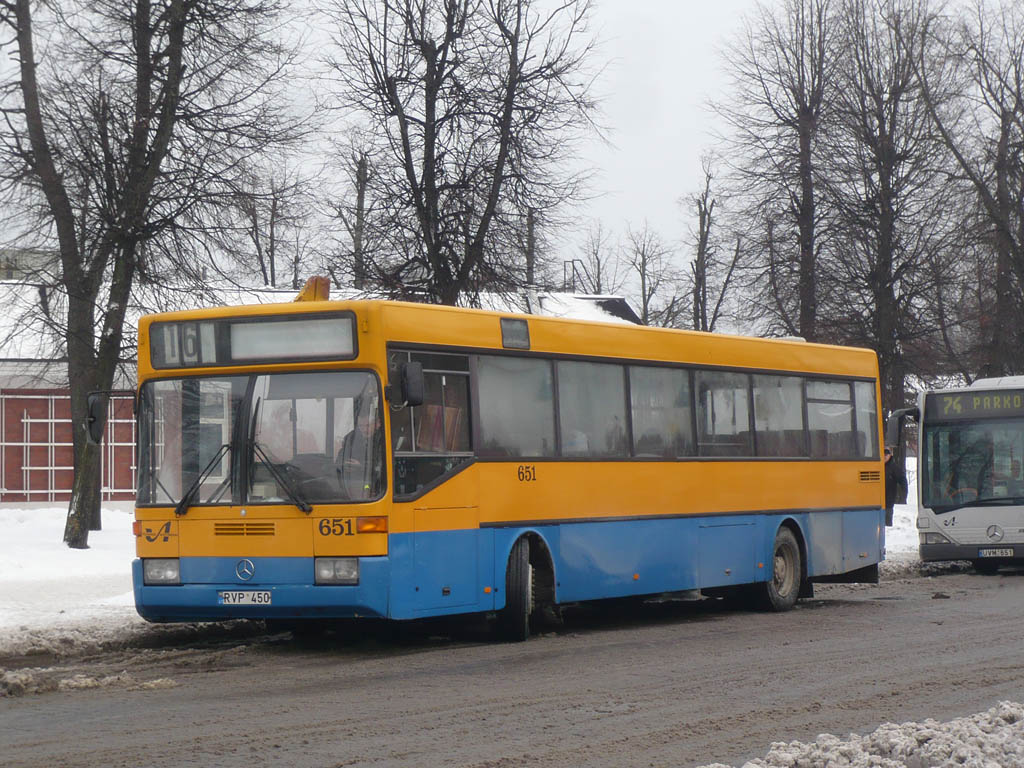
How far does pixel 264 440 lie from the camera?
11.8 m

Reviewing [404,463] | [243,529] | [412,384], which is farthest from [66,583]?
[412,384]

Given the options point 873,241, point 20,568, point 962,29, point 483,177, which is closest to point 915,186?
point 873,241

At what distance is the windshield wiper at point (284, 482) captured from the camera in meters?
11.6

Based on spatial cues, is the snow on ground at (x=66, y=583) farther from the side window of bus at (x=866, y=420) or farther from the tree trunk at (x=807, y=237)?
the tree trunk at (x=807, y=237)

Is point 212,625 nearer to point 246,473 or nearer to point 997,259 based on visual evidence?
point 246,473

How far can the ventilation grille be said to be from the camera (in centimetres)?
1170

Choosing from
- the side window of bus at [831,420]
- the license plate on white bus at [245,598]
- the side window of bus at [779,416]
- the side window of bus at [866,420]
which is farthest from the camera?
the side window of bus at [866,420]

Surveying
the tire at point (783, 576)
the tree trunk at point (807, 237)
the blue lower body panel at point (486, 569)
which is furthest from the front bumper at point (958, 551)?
the tree trunk at point (807, 237)

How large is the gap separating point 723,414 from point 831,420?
2502 mm

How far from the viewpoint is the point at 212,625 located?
14.2 metres

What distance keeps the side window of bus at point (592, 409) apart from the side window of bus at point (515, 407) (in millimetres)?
203

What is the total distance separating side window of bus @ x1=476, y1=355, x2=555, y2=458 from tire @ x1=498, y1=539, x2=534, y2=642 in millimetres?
874

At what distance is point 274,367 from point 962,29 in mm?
30520

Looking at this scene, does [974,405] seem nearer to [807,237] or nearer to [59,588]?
[807,237]
